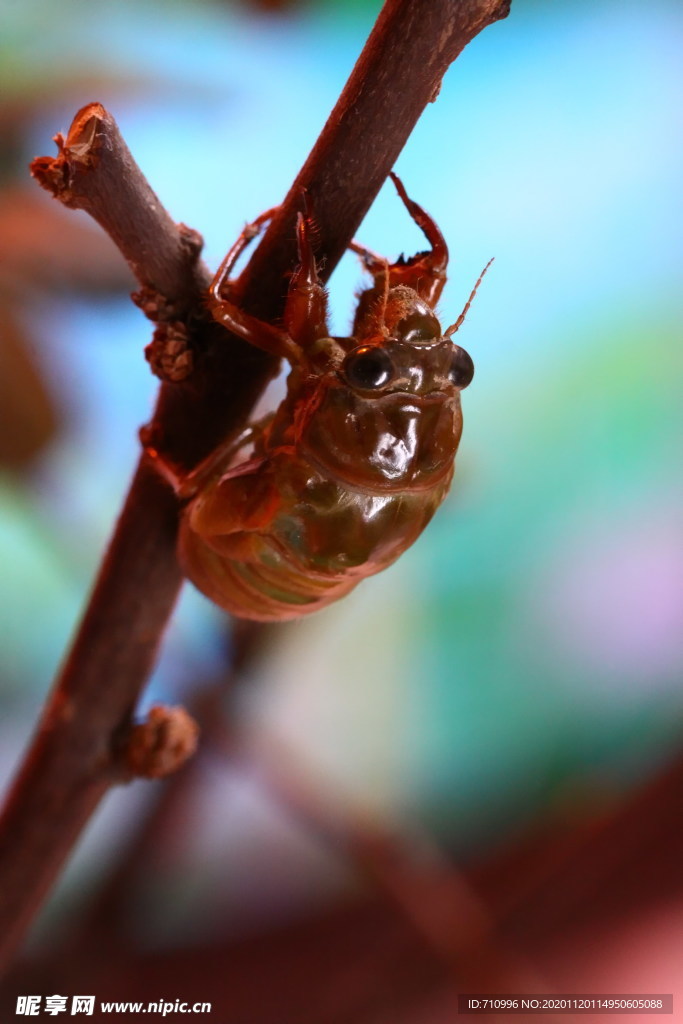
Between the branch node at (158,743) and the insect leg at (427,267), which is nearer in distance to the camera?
the insect leg at (427,267)

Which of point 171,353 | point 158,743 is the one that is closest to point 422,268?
point 171,353

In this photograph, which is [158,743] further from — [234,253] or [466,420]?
[466,420]

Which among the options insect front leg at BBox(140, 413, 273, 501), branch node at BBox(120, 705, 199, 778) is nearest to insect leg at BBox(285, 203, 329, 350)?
insect front leg at BBox(140, 413, 273, 501)

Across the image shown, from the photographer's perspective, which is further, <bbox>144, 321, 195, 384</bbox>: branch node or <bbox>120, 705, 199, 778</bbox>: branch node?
<bbox>120, 705, 199, 778</bbox>: branch node

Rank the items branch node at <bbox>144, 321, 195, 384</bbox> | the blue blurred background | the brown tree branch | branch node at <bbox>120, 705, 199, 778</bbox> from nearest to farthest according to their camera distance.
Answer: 1. the brown tree branch
2. branch node at <bbox>144, 321, 195, 384</bbox>
3. branch node at <bbox>120, 705, 199, 778</bbox>
4. the blue blurred background

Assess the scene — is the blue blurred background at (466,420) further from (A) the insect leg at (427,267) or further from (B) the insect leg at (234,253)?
(B) the insect leg at (234,253)

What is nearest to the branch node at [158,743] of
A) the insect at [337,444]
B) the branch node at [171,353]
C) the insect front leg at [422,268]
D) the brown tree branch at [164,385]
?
the brown tree branch at [164,385]

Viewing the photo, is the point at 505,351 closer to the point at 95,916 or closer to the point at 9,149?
the point at 9,149

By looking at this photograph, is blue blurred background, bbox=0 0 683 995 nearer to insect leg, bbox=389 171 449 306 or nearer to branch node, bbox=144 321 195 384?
insect leg, bbox=389 171 449 306
